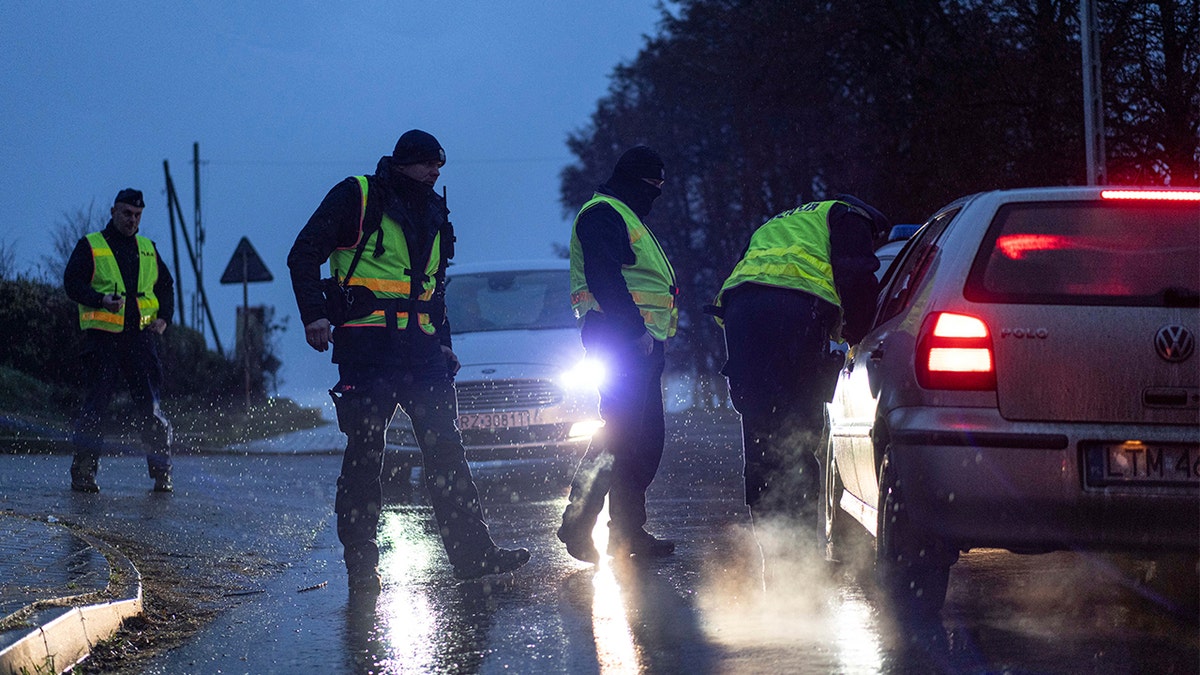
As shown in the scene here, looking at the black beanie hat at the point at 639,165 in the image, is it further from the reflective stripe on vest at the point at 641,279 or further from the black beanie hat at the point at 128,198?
the black beanie hat at the point at 128,198

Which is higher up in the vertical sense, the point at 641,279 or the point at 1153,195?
the point at 1153,195

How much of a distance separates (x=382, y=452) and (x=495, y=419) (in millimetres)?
4501

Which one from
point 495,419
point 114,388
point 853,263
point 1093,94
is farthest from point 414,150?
point 1093,94

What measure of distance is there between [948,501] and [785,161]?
28.4 metres

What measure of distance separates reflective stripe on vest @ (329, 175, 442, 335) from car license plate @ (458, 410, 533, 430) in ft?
14.4

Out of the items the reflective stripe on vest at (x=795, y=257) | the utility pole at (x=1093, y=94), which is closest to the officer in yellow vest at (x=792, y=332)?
the reflective stripe on vest at (x=795, y=257)

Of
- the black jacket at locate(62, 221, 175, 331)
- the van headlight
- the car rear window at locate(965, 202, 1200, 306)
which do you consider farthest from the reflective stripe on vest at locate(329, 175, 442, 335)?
the van headlight

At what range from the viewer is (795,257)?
650cm

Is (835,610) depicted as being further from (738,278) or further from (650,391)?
(650,391)

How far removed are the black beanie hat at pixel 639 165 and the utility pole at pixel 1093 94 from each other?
11461mm

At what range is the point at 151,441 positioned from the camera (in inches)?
432

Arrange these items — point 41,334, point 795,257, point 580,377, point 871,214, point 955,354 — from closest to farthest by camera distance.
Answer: point 955,354 < point 795,257 < point 871,214 < point 580,377 < point 41,334

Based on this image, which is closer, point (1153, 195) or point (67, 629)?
point (67, 629)

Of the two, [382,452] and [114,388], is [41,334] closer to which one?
[114,388]
